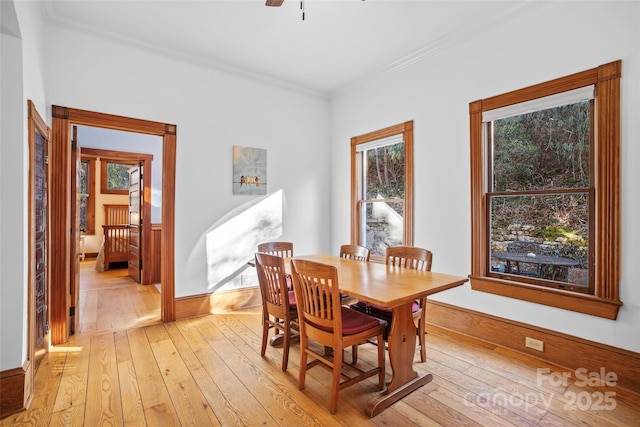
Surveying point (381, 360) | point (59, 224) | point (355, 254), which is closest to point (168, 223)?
point (59, 224)

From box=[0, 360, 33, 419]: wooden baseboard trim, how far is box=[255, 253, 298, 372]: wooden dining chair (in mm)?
1588

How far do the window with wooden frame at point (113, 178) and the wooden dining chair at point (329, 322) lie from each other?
7607mm

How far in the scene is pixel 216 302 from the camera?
394cm

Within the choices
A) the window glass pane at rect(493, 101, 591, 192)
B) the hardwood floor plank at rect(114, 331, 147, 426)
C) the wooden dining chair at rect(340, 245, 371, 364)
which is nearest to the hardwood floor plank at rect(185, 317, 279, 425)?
the hardwood floor plank at rect(114, 331, 147, 426)

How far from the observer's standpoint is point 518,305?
2846 mm

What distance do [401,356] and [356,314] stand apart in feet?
1.35

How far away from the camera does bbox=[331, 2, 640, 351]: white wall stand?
2273mm

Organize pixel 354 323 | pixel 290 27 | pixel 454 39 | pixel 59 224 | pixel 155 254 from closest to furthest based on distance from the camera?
pixel 354 323
pixel 59 224
pixel 290 27
pixel 454 39
pixel 155 254

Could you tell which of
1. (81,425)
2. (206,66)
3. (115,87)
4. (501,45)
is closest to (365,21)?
(501,45)

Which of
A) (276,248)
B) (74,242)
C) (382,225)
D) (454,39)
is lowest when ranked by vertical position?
(276,248)

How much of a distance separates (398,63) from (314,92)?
1.43 m

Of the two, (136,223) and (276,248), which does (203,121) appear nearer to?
(276,248)

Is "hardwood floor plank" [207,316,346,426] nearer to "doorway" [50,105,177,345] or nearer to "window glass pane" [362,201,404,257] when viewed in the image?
"doorway" [50,105,177,345]

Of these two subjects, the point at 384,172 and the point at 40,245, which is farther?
the point at 384,172
